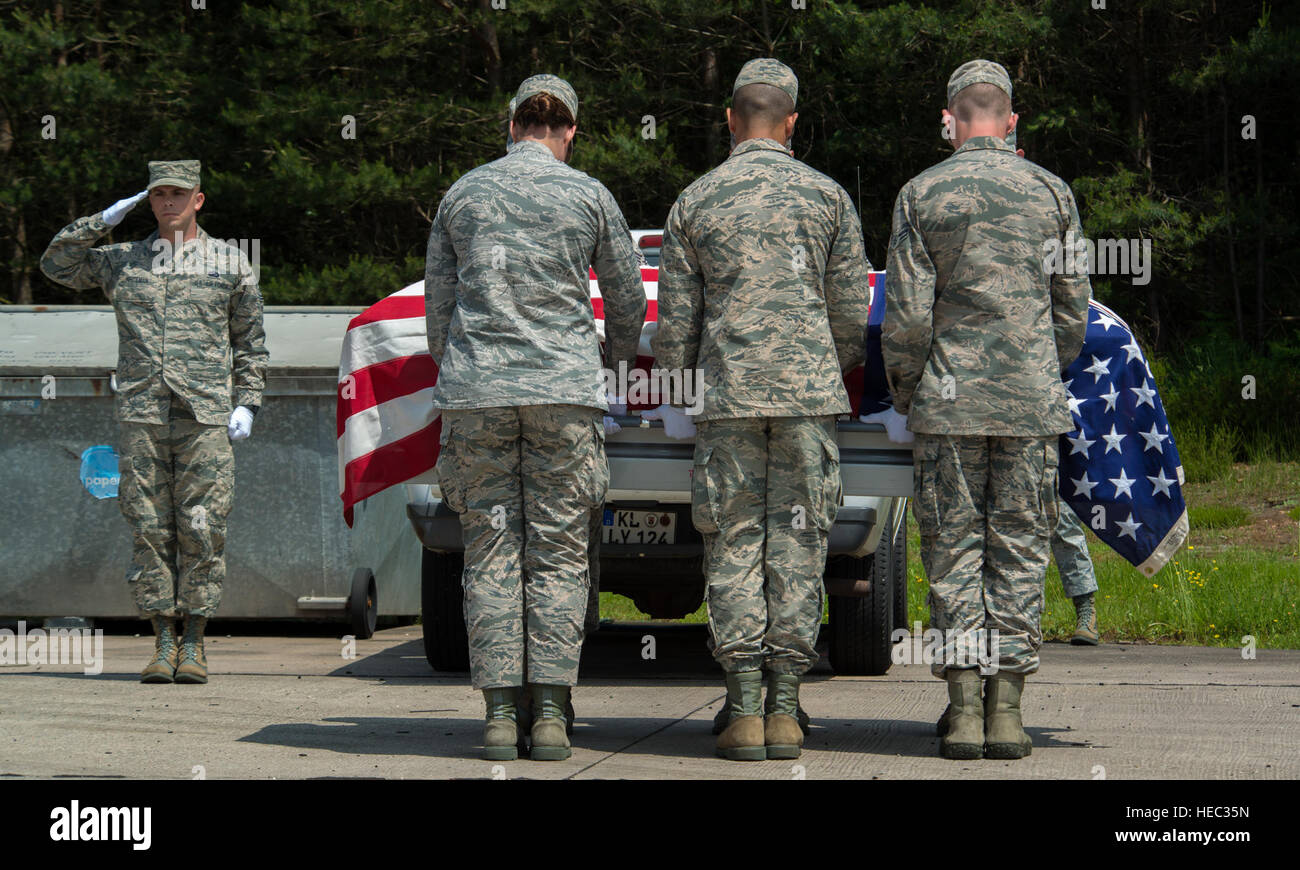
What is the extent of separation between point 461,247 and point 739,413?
1025 millimetres

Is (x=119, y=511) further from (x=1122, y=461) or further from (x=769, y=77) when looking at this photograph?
(x=1122, y=461)

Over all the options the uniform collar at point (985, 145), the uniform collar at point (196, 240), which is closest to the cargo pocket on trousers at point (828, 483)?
the uniform collar at point (985, 145)

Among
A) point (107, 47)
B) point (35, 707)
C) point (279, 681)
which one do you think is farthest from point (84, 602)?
point (107, 47)

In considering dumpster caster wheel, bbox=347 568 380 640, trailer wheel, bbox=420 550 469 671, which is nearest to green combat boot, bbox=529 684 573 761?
trailer wheel, bbox=420 550 469 671

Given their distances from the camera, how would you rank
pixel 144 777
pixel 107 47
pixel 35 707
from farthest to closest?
pixel 107 47 → pixel 35 707 → pixel 144 777

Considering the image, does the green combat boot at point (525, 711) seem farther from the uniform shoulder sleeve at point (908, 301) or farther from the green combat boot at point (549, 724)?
the uniform shoulder sleeve at point (908, 301)

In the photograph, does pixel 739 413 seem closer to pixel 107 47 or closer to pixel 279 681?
pixel 279 681

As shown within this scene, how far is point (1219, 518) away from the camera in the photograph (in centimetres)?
1340

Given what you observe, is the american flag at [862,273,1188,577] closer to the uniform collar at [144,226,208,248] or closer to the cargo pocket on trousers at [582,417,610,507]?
the cargo pocket on trousers at [582,417,610,507]

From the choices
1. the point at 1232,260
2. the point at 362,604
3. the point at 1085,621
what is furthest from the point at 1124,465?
the point at 1232,260

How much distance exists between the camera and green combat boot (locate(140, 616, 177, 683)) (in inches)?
267

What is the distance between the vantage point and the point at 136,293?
697 cm

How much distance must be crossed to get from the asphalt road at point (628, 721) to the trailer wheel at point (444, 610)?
0.40 ft

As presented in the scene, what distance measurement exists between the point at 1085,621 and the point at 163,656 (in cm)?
445
